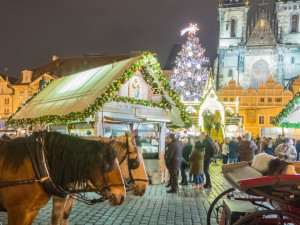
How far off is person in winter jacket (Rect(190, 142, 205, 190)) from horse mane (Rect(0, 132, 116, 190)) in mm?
6998

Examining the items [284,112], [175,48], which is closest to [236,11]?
[175,48]

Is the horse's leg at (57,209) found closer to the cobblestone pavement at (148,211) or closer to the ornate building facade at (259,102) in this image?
the cobblestone pavement at (148,211)

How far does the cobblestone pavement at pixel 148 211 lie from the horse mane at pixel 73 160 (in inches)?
116

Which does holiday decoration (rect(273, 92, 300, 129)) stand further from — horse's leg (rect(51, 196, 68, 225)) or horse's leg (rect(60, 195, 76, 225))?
horse's leg (rect(51, 196, 68, 225))

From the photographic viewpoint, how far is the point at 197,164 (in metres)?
10.1

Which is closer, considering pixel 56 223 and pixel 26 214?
pixel 26 214

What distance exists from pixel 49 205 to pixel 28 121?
3.43 m

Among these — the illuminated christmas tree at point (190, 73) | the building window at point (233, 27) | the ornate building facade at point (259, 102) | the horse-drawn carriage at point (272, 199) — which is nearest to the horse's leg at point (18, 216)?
the horse-drawn carriage at point (272, 199)

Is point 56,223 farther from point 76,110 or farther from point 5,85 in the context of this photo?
point 5,85

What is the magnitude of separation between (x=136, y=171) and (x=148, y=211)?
2665mm

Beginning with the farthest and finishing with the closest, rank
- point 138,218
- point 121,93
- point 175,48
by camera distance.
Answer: point 175,48 → point 121,93 → point 138,218

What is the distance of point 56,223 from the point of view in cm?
450

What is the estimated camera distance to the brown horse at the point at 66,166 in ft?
10.6

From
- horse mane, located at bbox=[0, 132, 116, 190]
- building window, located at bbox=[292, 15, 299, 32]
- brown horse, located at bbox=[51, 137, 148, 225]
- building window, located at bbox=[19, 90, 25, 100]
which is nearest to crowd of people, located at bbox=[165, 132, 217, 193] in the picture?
brown horse, located at bbox=[51, 137, 148, 225]
